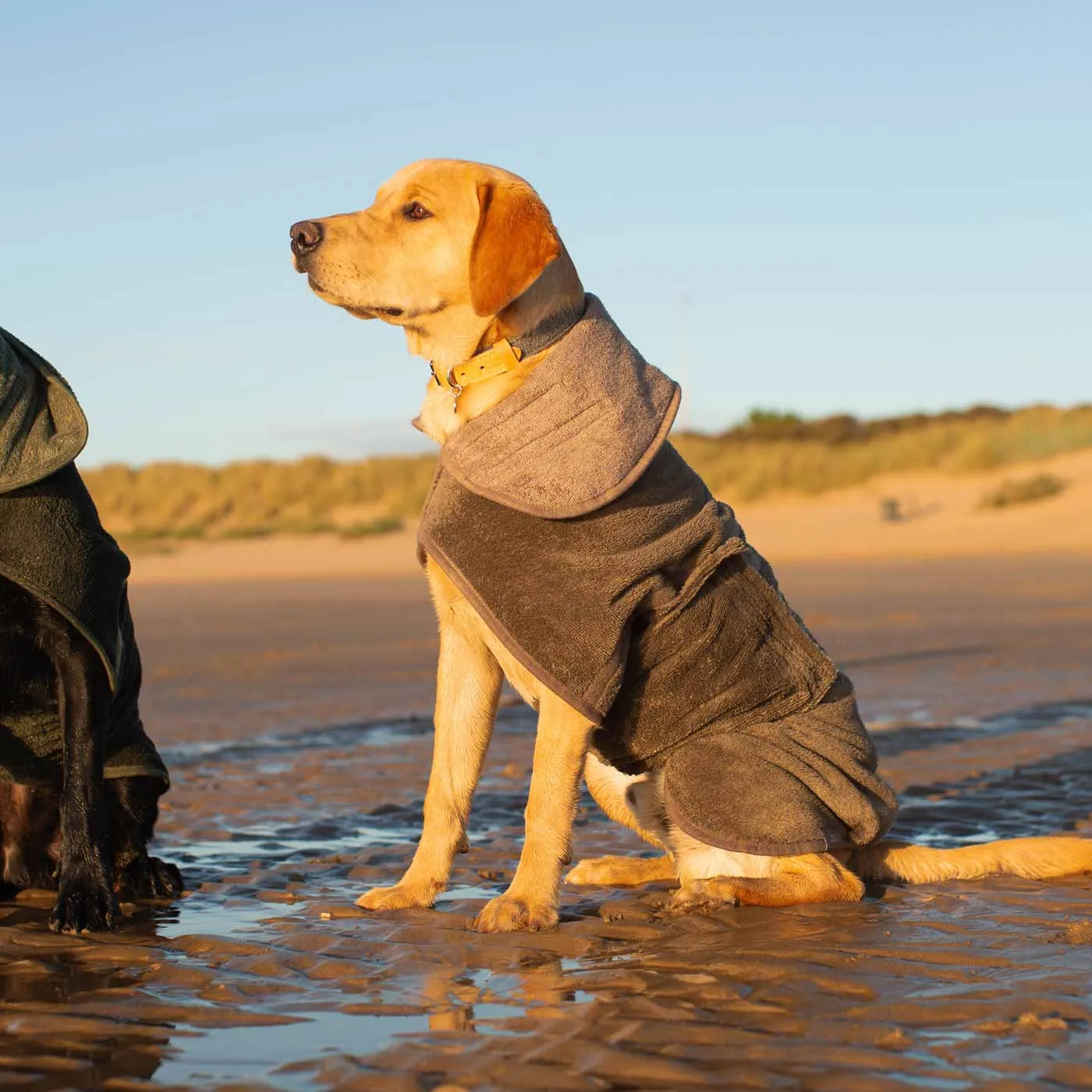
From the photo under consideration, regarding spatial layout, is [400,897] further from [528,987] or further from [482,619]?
[528,987]

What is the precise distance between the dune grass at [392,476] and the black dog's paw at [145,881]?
75.0 feet

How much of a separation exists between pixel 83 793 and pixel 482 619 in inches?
45.3

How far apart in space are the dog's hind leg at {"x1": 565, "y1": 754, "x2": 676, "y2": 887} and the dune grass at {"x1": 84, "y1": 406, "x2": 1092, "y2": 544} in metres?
22.8

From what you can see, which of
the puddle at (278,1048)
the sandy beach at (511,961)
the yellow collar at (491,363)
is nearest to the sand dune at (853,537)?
the sandy beach at (511,961)

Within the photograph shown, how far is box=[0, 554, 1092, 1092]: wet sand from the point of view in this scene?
2.64 metres

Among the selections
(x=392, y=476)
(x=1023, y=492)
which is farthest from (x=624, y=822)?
(x=392, y=476)

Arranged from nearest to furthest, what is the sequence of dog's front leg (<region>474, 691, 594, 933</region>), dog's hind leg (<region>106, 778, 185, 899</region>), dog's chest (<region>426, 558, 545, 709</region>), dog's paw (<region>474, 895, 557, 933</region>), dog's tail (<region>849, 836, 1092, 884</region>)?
dog's paw (<region>474, 895, 557, 933</region>) < dog's front leg (<region>474, 691, 594, 933</region>) < dog's chest (<region>426, 558, 545, 709</region>) < dog's tail (<region>849, 836, 1092, 884</region>) < dog's hind leg (<region>106, 778, 185, 899</region>)

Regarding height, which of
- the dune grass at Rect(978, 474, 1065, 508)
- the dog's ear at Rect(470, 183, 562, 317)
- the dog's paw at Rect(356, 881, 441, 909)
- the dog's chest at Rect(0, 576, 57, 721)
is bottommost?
the dog's paw at Rect(356, 881, 441, 909)

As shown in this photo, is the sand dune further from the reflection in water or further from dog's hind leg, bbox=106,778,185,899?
the reflection in water

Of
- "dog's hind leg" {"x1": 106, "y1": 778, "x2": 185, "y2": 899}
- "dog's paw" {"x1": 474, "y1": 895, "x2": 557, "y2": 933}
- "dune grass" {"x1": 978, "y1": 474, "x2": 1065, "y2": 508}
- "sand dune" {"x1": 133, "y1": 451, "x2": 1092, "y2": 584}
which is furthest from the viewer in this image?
"dune grass" {"x1": 978, "y1": 474, "x2": 1065, "y2": 508}

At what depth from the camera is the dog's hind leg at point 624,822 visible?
4.23 metres

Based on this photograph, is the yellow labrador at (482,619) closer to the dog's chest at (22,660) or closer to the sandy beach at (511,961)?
the sandy beach at (511,961)

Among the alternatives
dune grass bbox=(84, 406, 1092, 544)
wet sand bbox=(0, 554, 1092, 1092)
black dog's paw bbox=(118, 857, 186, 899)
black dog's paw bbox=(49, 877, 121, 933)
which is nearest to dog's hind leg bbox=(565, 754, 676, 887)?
wet sand bbox=(0, 554, 1092, 1092)

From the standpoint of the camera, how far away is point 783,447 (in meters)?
33.7
